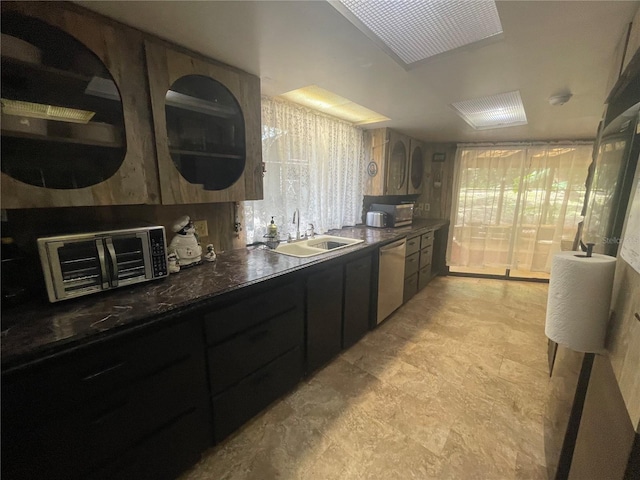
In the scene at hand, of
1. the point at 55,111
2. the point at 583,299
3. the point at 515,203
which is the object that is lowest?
the point at 583,299

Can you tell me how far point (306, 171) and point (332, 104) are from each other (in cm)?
63

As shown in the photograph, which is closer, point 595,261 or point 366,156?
point 595,261

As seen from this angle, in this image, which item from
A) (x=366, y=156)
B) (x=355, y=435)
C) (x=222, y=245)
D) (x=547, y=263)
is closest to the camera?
(x=355, y=435)

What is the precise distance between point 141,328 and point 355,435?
1286 mm

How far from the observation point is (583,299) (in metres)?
0.95

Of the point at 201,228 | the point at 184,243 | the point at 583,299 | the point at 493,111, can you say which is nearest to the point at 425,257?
the point at 493,111

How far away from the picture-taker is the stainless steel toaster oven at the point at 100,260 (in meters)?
1.01

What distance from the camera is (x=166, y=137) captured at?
4.26ft

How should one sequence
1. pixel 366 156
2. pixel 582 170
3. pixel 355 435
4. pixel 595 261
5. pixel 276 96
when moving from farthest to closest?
pixel 582 170, pixel 366 156, pixel 276 96, pixel 355 435, pixel 595 261

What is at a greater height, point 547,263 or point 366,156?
point 366,156

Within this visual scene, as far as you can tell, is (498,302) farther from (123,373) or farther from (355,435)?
(123,373)

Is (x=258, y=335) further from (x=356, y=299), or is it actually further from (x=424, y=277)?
(x=424, y=277)

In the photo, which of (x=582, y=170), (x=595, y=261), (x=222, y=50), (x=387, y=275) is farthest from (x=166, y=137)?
(x=582, y=170)

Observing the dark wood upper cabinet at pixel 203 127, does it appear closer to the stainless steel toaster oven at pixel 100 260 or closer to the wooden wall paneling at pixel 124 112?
the wooden wall paneling at pixel 124 112
